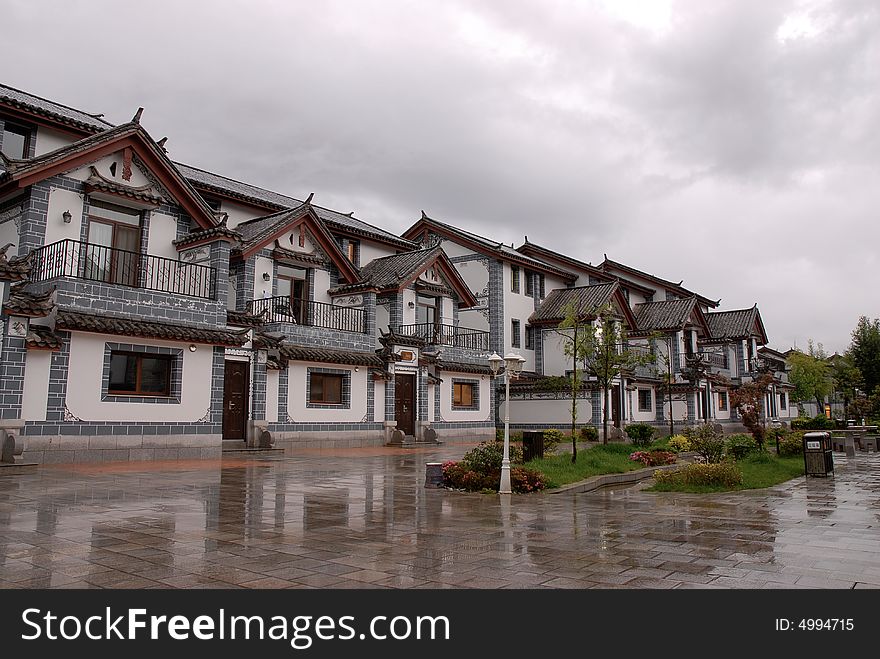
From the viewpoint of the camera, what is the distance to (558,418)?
36188mm

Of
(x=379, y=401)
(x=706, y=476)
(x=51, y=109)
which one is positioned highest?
(x=51, y=109)

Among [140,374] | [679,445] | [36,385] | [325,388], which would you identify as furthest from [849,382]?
[36,385]

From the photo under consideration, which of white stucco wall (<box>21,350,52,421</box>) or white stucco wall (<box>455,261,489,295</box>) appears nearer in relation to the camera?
white stucco wall (<box>21,350,52,421</box>)

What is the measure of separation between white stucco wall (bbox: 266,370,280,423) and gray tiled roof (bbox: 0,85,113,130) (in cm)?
956

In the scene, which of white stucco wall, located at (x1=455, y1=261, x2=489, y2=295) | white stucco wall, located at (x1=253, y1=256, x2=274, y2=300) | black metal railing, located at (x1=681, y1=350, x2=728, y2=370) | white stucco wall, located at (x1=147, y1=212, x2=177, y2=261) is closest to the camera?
white stucco wall, located at (x1=147, y1=212, x2=177, y2=261)

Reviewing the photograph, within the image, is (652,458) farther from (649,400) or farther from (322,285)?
(649,400)

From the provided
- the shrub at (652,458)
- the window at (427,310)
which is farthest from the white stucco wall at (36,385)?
the window at (427,310)

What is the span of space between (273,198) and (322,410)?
10335 millimetres

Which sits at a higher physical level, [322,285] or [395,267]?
[395,267]

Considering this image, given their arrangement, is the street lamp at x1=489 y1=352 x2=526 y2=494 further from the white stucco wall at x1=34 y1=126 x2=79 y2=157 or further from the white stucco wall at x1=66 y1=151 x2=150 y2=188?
the white stucco wall at x1=34 y1=126 x2=79 y2=157

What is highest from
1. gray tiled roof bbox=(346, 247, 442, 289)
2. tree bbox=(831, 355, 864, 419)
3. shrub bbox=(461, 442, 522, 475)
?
gray tiled roof bbox=(346, 247, 442, 289)

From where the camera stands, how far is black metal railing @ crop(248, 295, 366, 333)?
81.3 feet

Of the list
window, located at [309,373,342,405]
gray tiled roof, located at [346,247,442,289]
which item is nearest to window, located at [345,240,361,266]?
gray tiled roof, located at [346,247,442,289]

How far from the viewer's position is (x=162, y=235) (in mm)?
20781
